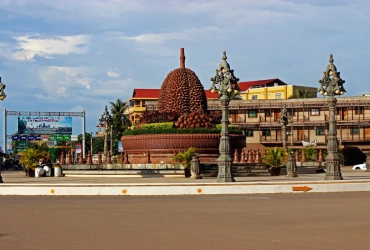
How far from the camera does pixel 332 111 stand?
27.2 m

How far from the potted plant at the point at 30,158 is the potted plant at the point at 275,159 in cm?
1261

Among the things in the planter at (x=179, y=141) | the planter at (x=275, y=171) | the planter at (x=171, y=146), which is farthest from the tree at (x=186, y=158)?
the planter at (x=179, y=141)

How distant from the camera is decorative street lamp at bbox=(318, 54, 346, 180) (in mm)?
26891

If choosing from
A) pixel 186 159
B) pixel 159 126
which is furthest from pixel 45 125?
pixel 186 159

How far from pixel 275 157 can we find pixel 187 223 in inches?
837

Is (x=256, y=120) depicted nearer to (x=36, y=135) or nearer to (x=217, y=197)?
(x=36, y=135)

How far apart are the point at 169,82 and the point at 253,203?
26215mm

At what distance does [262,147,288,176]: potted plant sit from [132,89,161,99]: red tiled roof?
67.3 m

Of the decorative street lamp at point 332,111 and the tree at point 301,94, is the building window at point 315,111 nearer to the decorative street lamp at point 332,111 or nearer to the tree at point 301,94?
the tree at point 301,94

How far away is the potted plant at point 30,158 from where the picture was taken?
3550cm

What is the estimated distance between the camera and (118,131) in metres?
89.4

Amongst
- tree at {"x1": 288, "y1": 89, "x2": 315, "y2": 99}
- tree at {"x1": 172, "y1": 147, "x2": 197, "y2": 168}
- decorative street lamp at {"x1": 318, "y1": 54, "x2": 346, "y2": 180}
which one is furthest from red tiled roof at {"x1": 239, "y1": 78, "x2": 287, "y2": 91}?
decorative street lamp at {"x1": 318, "y1": 54, "x2": 346, "y2": 180}

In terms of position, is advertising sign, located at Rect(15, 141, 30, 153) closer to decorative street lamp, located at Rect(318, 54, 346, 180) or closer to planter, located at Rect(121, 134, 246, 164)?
planter, located at Rect(121, 134, 246, 164)

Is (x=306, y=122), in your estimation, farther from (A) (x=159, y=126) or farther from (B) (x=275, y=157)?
(B) (x=275, y=157)
